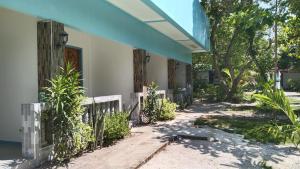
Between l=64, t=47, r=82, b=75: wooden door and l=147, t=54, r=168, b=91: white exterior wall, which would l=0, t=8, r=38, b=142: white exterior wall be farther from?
l=147, t=54, r=168, b=91: white exterior wall

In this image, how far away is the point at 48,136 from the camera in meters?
6.54

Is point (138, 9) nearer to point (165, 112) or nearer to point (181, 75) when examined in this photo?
point (165, 112)

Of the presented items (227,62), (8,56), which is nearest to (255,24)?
(8,56)

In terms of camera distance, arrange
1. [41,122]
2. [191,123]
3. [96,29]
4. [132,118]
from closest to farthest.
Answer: [41,122] → [96,29] → [132,118] → [191,123]

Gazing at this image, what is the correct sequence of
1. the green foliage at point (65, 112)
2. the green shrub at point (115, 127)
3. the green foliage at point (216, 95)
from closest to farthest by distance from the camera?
the green foliage at point (65, 112) → the green shrub at point (115, 127) → the green foliage at point (216, 95)

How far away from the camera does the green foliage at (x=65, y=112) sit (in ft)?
20.8

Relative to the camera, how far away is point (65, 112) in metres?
6.35

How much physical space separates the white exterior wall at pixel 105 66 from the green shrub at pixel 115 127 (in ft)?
8.74

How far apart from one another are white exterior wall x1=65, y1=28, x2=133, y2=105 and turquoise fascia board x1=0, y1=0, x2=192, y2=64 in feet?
3.52

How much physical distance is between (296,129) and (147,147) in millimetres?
3139

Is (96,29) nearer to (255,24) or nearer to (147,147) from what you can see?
(147,147)

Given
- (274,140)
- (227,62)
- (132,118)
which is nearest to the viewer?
(274,140)

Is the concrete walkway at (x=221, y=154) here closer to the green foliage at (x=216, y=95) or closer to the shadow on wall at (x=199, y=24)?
the shadow on wall at (x=199, y=24)

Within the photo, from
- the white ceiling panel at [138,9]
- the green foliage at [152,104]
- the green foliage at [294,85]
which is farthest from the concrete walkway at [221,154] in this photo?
the green foliage at [294,85]
